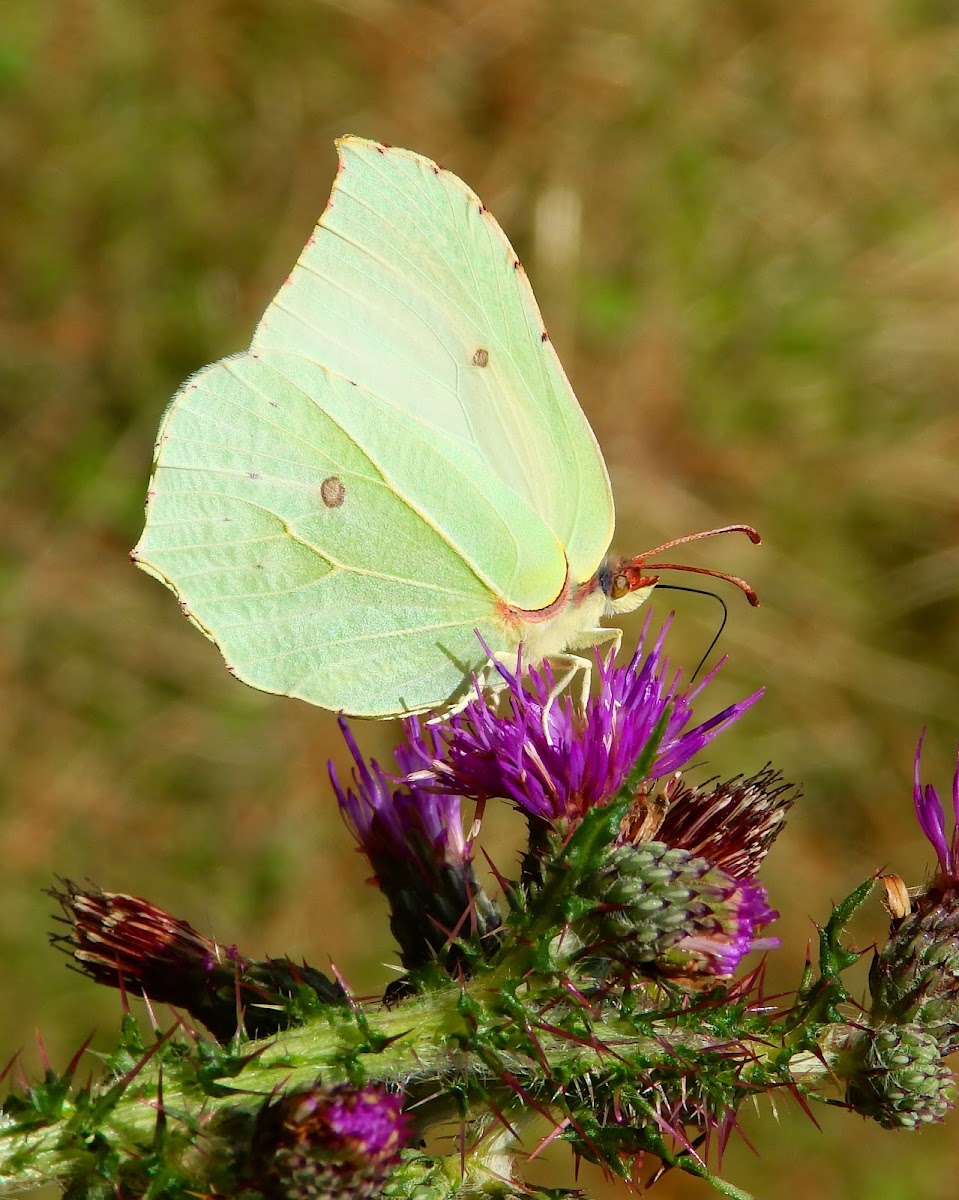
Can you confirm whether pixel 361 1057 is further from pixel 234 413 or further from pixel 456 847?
pixel 234 413

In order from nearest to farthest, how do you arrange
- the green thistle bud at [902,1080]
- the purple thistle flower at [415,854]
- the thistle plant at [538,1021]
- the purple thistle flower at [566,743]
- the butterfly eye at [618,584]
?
the thistle plant at [538,1021], the green thistle bud at [902,1080], the purple thistle flower at [566,743], the purple thistle flower at [415,854], the butterfly eye at [618,584]

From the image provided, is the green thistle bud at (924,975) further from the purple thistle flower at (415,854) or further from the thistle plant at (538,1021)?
the purple thistle flower at (415,854)

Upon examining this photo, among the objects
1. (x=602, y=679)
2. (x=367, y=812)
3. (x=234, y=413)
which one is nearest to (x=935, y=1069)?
(x=602, y=679)

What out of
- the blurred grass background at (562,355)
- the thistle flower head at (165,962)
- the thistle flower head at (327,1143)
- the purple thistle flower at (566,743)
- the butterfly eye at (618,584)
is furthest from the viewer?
the blurred grass background at (562,355)

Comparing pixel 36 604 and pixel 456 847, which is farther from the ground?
pixel 36 604

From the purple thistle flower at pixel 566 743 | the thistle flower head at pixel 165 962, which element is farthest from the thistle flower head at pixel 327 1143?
the purple thistle flower at pixel 566 743

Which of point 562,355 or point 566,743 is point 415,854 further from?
point 562,355
